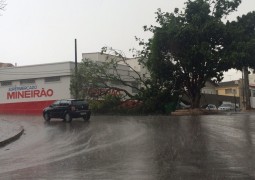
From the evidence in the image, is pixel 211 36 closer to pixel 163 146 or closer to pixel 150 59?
pixel 150 59

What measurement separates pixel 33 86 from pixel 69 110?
23.6 meters

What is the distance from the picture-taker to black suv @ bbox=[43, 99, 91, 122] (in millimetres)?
31097

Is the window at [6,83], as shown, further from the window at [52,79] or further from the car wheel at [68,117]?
the car wheel at [68,117]

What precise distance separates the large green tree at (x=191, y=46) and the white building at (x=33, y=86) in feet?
44.2

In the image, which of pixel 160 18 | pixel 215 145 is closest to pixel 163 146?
pixel 215 145

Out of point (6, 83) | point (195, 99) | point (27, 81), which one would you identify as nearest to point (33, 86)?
point (27, 81)

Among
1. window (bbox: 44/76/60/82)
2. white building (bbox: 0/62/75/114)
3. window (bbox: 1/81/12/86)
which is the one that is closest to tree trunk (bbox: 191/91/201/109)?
white building (bbox: 0/62/75/114)

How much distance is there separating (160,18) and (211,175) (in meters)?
34.8

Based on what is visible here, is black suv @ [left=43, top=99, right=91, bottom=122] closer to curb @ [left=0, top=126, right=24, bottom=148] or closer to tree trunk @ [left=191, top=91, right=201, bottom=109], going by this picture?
curb @ [left=0, top=126, right=24, bottom=148]

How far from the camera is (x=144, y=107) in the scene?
43.4 metres

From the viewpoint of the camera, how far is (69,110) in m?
31.1

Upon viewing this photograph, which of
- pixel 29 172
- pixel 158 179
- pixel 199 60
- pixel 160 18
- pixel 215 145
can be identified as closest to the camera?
pixel 158 179

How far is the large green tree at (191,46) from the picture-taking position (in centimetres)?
3972

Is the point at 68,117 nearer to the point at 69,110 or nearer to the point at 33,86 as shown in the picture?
the point at 69,110
